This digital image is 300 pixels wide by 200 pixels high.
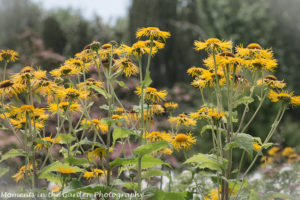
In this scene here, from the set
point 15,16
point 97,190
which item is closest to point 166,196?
point 97,190

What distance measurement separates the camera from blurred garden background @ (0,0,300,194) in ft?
17.2

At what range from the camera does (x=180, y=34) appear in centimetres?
1234

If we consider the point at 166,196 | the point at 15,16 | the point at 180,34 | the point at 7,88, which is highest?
the point at 15,16

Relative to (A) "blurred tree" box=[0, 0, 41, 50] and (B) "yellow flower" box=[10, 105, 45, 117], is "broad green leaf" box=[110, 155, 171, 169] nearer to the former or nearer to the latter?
(B) "yellow flower" box=[10, 105, 45, 117]

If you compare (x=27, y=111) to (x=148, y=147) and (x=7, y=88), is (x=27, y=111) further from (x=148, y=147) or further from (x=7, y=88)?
(x=148, y=147)

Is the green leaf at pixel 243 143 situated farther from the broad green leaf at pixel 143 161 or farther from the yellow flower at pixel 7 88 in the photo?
the yellow flower at pixel 7 88

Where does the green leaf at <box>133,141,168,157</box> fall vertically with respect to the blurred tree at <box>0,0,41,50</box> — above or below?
below

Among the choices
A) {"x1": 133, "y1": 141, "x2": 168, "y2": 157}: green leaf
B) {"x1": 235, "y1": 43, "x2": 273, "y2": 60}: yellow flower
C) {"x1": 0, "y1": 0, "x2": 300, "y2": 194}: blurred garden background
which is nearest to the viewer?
{"x1": 133, "y1": 141, "x2": 168, "y2": 157}: green leaf

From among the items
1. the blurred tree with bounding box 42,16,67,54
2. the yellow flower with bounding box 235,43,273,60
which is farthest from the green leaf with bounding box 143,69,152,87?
the blurred tree with bounding box 42,16,67,54

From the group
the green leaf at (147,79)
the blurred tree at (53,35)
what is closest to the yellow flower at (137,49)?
the green leaf at (147,79)

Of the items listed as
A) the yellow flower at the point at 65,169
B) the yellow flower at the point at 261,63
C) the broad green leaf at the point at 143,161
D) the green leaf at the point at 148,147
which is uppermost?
the yellow flower at the point at 261,63

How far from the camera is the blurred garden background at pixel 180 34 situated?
5.25 meters

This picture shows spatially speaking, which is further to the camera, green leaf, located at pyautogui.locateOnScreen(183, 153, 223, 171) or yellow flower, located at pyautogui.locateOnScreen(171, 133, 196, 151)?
yellow flower, located at pyautogui.locateOnScreen(171, 133, 196, 151)

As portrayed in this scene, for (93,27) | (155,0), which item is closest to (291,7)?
(155,0)
